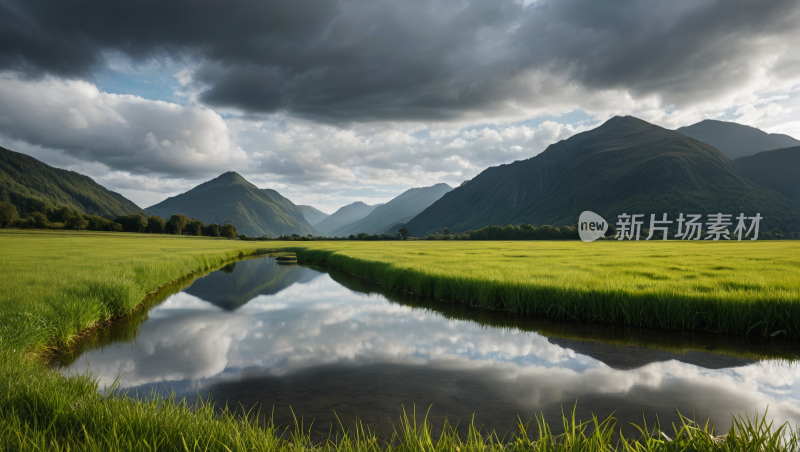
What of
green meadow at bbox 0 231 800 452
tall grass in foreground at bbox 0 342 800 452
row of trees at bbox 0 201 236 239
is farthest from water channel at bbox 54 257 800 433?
row of trees at bbox 0 201 236 239

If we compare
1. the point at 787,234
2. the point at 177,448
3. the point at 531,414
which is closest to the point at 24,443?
the point at 177,448

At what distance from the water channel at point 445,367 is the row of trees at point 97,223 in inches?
4388

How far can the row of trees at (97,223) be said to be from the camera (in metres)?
89.2

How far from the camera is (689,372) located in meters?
7.65

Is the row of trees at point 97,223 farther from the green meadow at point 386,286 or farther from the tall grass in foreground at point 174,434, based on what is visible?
the tall grass in foreground at point 174,434

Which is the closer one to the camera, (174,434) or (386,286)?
(174,434)

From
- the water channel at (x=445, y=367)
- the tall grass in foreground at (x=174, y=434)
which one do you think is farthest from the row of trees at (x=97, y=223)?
the tall grass in foreground at (x=174, y=434)

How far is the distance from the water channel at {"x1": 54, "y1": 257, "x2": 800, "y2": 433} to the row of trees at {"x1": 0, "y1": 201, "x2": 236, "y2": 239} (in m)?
111

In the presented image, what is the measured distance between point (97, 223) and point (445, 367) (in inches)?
5082

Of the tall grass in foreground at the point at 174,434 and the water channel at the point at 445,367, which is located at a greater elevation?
the tall grass in foreground at the point at 174,434

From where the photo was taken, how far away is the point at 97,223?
102 m

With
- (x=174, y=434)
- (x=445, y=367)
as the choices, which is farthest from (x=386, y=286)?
(x=174, y=434)

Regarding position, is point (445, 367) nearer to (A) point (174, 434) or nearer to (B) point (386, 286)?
(A) point (174, 434)

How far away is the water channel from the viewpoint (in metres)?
6.25
